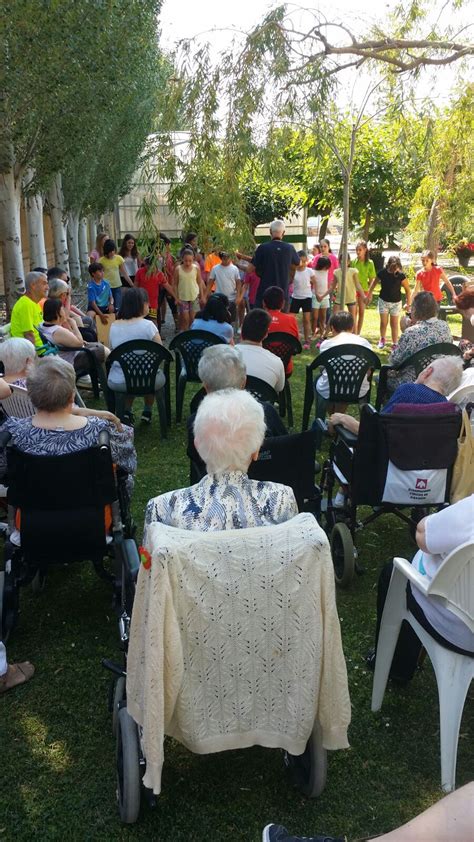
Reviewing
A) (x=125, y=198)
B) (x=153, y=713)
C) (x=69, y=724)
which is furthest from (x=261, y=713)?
(x=125, y=198)

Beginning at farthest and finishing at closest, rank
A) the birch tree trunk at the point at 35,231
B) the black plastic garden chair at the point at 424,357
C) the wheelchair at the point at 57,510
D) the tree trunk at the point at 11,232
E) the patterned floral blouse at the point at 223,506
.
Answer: the birch tree trunk at the point at 35,231 → the tree trunk at the point at 11,232 → the black plastic garden chair at the point at 424,357 → the wheelchair at the point at 57,510 → the patterned floral blouse at the point at 223,506

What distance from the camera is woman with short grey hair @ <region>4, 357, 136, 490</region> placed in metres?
3.59

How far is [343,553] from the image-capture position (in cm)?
434

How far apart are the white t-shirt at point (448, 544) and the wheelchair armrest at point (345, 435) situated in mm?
1587

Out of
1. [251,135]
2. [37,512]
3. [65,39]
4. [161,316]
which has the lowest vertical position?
[161,316]

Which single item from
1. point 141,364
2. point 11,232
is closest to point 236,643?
point 141,364

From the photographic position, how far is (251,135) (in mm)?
6117

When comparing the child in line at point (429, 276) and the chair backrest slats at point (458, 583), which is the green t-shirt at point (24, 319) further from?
the child in line at point (429, 276)

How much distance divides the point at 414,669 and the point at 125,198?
110 feet

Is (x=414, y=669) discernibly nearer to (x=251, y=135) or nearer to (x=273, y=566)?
(x=273, y=566)

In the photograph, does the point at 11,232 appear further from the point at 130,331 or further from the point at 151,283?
the point at 130,331

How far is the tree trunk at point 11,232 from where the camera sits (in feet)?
43.0

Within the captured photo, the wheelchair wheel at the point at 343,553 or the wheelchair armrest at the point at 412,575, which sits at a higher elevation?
the wheelchair armrest at the point at 412,575

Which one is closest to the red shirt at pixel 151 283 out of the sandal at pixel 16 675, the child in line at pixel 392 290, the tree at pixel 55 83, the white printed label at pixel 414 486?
the tree at pixel 55 83
